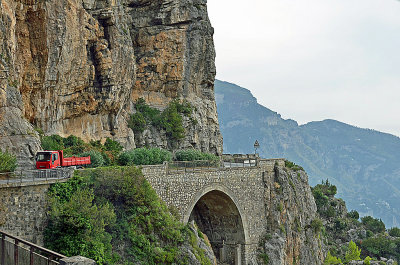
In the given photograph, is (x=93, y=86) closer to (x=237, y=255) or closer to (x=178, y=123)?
(x=178, y=123)

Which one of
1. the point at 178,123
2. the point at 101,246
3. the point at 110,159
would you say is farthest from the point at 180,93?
the point at 101,246

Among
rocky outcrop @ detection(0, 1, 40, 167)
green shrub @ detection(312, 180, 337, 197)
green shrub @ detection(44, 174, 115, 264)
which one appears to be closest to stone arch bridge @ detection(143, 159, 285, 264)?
rocky outcrop @ detection(0, 1, 40, 167)

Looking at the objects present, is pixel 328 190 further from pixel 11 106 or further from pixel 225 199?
pixel 11 106

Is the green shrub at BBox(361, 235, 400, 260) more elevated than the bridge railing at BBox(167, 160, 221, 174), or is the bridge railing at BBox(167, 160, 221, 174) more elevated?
the bridge railing at BBox(167, 160, 221, 174)

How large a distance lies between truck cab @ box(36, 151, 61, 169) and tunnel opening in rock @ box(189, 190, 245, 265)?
1270 centimetres

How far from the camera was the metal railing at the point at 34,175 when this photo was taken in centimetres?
1966

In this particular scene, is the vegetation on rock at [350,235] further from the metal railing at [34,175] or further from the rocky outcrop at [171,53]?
the metal railing at [34,175]

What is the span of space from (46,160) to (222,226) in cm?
1544

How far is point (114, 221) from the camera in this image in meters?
22.0

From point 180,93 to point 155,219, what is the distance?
25.4 m

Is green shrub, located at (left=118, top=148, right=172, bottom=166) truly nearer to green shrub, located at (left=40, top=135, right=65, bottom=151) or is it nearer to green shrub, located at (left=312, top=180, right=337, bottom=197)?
green shrub, located at (left=40, top=135, right=65, bottom=151)

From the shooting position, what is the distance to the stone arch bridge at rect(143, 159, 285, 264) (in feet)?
107

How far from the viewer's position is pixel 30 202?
19.2 m

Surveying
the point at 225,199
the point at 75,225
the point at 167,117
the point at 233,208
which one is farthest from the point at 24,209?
the point at 167,117
